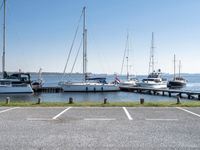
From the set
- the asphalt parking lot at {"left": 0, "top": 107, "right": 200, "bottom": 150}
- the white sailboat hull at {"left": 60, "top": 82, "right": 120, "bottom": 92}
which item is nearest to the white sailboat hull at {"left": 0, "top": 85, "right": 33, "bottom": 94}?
the white sailboat hull at {"left": 60, "top": 82, "right": 120, "bottom": 92}

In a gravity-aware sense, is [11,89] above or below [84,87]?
below

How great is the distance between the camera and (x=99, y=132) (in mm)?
9992

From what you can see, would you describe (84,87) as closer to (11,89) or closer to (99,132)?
(11,89)

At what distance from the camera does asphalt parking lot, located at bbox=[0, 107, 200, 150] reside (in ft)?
26.7

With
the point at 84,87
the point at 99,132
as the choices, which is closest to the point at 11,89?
the point at 84,87

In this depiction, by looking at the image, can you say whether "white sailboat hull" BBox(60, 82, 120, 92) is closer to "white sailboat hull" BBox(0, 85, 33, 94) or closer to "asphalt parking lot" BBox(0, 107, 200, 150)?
"white sailboat hull" BBox(0, 85, 33, 94)

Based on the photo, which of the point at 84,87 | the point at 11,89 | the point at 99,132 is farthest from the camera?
the point at 84,87

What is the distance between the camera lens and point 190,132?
33.0 feet

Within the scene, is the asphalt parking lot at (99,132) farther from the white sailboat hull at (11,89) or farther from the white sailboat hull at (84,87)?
the white sailboat hull at (84,87)

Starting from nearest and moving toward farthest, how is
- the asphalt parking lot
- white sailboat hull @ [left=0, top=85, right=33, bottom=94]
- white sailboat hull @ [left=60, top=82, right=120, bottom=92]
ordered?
1. the asphalt parking lot
2. white sailboat hull @ [left=0, top=85, right=33, bottom=94]
3. white sailboat hull @ [left=60, top=82, right=120, bottom=92]

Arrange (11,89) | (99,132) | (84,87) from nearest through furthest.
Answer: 1. (99,132)
2. (11,89)
3. (84,87)

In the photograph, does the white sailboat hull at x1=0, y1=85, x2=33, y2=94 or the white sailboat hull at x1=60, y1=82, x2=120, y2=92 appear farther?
the white sailboat hull at x1=60, y1=82, x2=120, y2=92

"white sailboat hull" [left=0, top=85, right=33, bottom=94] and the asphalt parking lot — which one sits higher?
the asphalt parking lot

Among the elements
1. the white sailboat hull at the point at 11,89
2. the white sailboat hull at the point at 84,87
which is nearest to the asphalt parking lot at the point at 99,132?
the white sailboat hull at the point at 11,89
